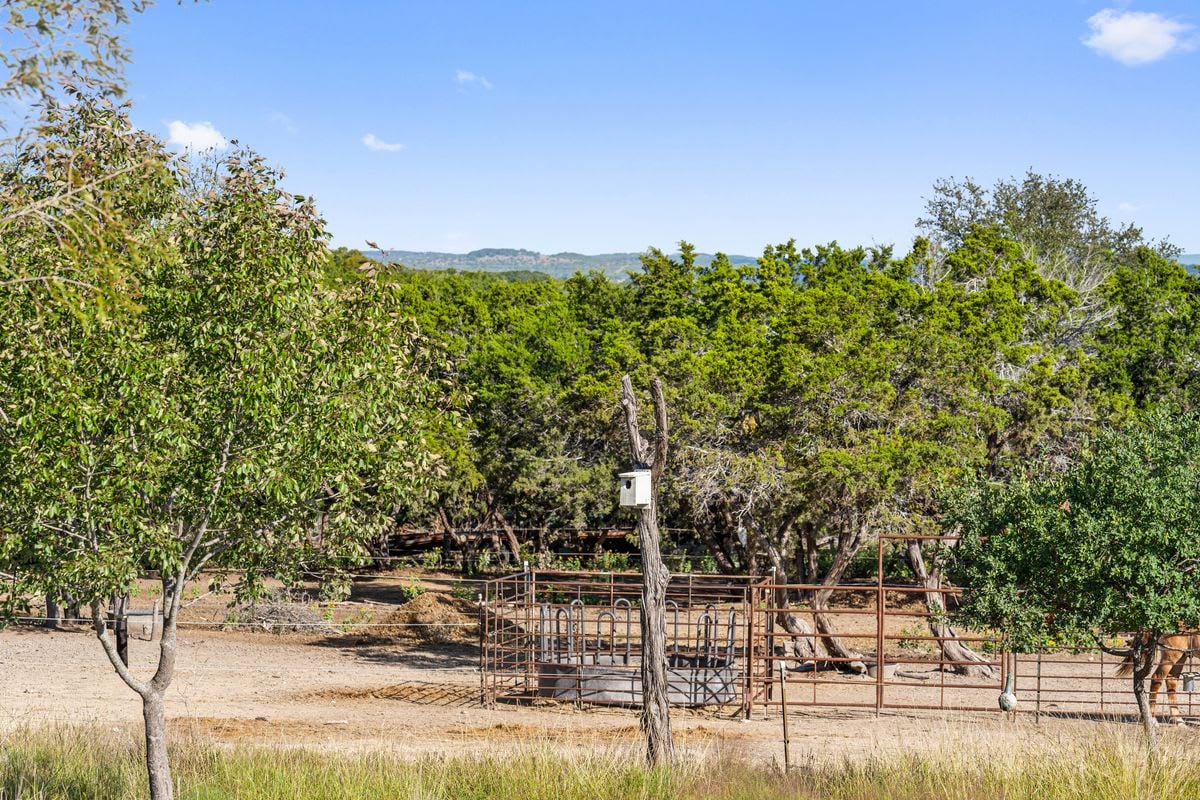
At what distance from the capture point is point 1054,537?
11.3 m

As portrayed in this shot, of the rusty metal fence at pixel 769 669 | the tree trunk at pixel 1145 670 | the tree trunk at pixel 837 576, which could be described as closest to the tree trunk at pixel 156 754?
the rusty metal fence at pixel 769 669

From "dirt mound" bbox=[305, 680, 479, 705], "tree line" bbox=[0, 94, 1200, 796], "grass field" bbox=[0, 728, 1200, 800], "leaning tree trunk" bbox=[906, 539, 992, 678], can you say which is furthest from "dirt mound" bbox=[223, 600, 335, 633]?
"grass field" bbox=[0, 728, 1200, 800]

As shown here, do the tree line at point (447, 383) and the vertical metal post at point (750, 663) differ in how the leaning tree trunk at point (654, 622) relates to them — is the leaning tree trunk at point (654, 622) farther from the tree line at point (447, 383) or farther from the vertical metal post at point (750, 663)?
the vertical metal post at point (750, 663)

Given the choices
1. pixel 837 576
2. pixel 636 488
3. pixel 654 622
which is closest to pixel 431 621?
pixel 837 576

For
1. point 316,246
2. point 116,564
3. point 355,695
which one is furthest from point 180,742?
point 355,695

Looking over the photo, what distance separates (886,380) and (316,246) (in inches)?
503

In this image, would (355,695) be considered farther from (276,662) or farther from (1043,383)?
(1043,383)

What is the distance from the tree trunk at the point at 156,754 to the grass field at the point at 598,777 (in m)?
0.45

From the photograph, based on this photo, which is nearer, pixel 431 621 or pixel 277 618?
pixel 277 618

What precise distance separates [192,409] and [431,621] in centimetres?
1935

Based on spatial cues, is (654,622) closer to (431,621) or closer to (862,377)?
(862,377)

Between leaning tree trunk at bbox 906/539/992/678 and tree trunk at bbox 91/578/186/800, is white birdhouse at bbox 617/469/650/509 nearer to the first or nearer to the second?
tree trunk at bbox 91/578/186/800

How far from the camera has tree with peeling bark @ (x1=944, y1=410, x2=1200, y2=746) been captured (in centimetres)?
1098

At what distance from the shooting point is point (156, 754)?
10.2 metres
